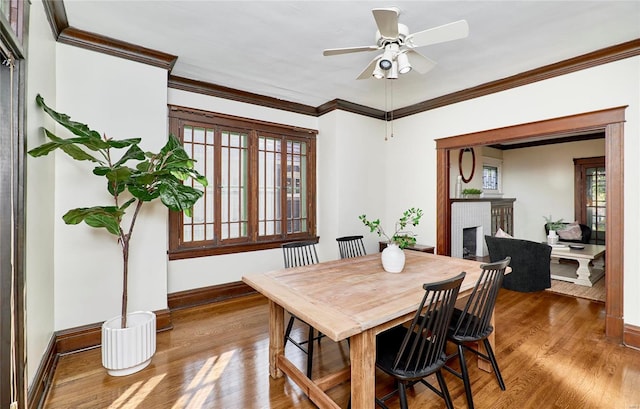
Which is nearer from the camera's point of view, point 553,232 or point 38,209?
point 38,209

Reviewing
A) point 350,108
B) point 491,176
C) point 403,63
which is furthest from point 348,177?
point 491,176

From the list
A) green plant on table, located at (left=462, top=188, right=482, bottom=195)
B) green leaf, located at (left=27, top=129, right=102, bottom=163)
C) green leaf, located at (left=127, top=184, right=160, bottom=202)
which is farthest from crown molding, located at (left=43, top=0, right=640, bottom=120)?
green plant on table, located at (left=462, top=188, right=482, bottom=195)

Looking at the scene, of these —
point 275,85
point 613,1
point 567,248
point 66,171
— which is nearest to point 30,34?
point 66,171

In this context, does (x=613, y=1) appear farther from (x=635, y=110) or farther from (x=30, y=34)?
(x=30, y=34)

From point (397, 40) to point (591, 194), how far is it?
A: 704 centimetres

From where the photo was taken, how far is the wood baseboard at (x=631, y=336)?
2668mm

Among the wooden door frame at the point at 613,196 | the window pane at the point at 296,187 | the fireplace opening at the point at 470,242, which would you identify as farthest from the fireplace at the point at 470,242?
the window pane at the point at 296,187

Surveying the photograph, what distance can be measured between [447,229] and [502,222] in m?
3.63

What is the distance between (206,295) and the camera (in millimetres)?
3732

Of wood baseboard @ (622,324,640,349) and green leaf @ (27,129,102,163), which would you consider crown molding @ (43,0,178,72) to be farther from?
wood baseboard @ (622,324,640,349)

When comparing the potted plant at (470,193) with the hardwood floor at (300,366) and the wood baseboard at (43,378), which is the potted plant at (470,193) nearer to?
the hardwood floor at (300,366)

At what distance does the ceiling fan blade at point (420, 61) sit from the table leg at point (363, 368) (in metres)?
2.05

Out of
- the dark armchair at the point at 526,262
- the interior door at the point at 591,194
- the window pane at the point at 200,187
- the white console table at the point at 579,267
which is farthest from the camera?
the interior door at the point at 591,194

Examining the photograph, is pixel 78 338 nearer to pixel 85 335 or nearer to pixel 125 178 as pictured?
pixel 85 335
